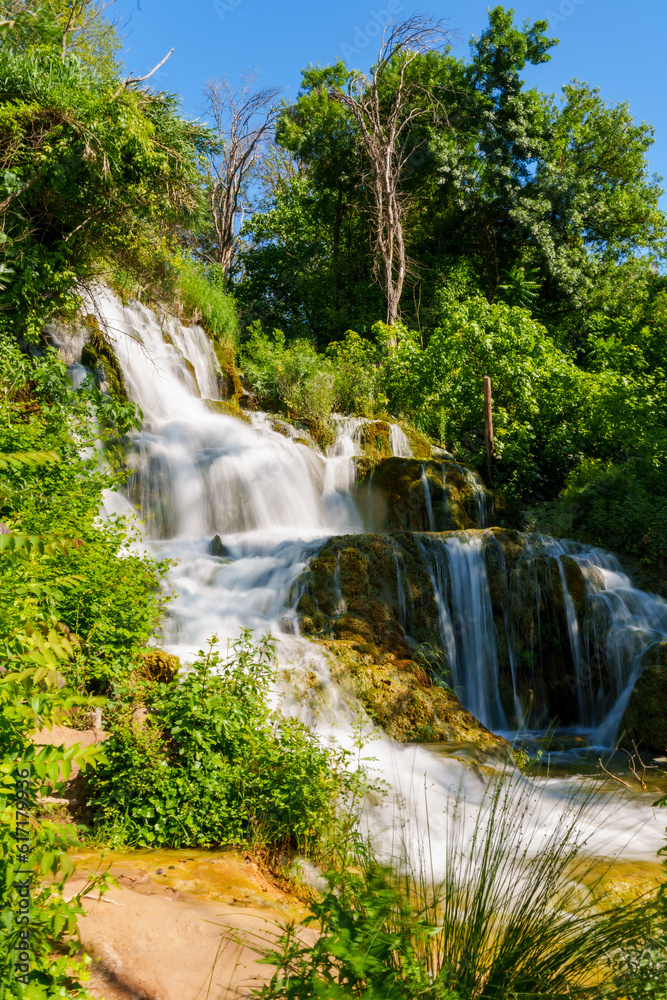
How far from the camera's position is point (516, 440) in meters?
13.9

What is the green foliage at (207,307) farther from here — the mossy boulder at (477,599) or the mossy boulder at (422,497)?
the mossy boulder at (477,599)

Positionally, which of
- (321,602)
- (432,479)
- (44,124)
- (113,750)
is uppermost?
(44,124)

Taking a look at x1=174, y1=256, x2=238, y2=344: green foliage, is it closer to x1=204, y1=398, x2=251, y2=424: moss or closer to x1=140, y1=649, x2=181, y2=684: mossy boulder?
x1=204, y1=398, x2=251, y2=424: moss

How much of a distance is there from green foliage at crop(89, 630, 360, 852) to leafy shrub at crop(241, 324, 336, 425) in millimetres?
10232

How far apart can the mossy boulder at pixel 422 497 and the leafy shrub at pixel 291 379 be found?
8.91ft

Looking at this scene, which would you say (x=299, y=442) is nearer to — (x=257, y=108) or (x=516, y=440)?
(x=516, y=440)

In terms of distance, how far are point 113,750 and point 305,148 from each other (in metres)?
21.6

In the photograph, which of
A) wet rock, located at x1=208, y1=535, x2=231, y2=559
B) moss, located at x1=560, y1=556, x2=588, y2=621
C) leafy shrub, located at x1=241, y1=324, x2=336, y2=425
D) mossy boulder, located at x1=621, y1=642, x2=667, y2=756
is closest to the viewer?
mossy boulder, located at x1=621, y1=642, x2=667, y2=756

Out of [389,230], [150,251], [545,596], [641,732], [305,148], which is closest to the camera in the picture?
[641,732]

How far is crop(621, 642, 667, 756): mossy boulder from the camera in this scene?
6.91 metres

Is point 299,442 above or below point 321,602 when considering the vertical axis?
above

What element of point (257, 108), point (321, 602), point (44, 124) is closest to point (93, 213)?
point (44, 124)

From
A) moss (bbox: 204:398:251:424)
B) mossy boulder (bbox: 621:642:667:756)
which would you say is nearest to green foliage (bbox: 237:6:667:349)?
moss (bbox: 204:398:251:424)

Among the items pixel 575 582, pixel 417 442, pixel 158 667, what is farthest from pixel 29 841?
pixel 417 442
